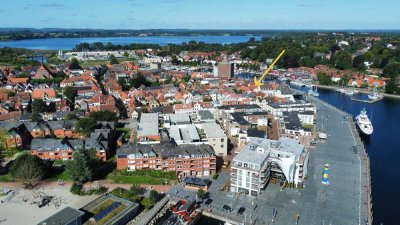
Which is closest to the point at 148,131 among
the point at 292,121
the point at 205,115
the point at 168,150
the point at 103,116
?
the point at 168,150

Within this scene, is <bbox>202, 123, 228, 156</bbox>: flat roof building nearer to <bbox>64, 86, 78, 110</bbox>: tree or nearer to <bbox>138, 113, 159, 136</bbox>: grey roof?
<bbox>138, 113, 159, 136</bbox>: grey roof

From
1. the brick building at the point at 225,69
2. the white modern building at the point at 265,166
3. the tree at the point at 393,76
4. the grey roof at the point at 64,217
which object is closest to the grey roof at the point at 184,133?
the white modern building at the point at 265,166

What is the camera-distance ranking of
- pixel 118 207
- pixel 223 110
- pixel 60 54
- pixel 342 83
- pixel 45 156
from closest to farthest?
pixel 118 207 → pixel 45 156 → pixel 223 110 → pixel 342 83 → pixel 60 54

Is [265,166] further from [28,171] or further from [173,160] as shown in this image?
[28,171]

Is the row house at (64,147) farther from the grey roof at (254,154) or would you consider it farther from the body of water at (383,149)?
the body of water at (383,149)

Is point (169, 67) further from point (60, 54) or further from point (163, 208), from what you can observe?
point (163, 208)

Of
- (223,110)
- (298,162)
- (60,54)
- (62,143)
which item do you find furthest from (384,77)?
(60,54)
